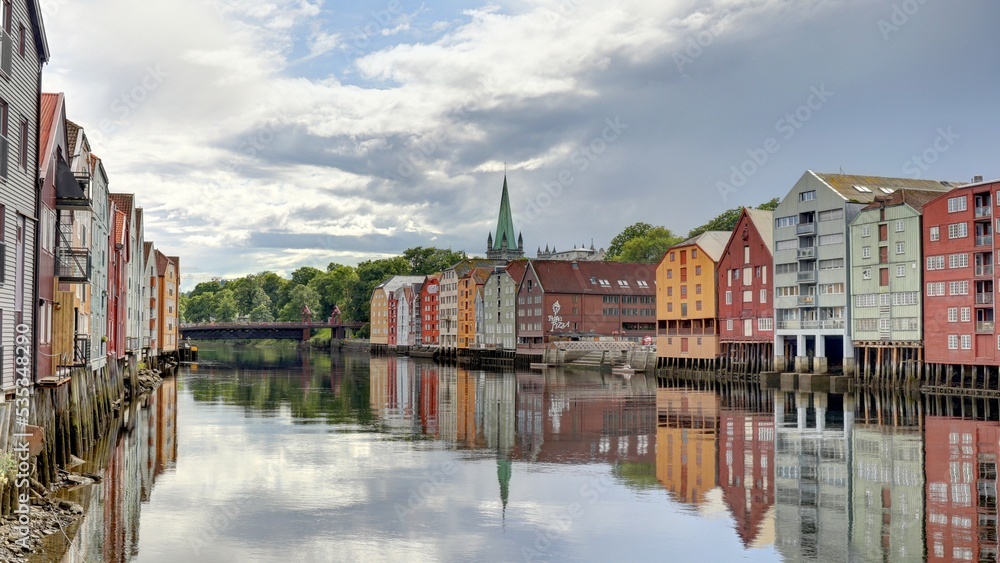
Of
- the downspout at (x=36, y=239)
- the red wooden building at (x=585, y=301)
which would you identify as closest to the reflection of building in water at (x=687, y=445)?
the downspout at (x=36, y=239)

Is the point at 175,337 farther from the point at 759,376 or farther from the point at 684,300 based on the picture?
the point at 759,376

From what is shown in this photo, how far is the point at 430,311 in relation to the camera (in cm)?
17688

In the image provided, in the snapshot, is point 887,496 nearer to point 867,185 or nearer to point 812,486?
point 812,486

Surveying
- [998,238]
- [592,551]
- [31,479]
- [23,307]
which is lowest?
[592,551]

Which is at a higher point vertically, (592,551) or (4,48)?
(4,48)

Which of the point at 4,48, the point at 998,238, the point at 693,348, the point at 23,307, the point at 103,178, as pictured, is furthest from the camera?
the point at 693,348

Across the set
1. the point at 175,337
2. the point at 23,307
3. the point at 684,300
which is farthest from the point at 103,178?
the point at 175,337

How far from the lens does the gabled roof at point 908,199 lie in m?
71.3

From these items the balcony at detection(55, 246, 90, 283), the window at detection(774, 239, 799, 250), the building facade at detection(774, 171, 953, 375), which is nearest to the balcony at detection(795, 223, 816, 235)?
the building facade at detection(774, 171, 953, 375)

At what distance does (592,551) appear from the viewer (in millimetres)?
21656

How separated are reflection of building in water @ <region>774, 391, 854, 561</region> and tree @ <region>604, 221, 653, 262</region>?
12146 cm

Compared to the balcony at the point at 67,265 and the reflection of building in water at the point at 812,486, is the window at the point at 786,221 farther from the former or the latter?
the balcony at the point at 67,265

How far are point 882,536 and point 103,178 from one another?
45976mm

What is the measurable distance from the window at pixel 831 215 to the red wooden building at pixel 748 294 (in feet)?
23.1
